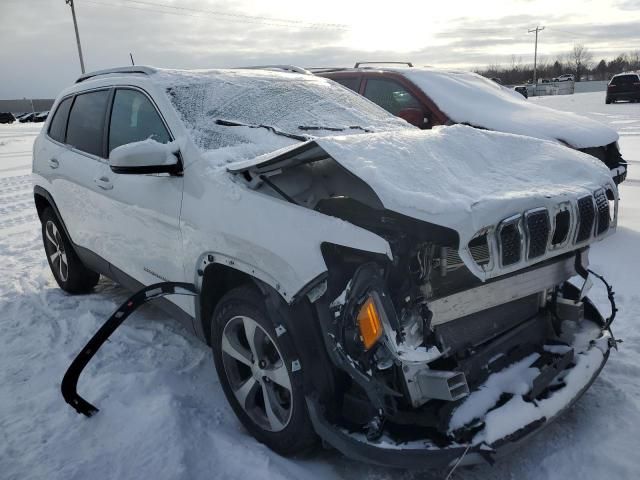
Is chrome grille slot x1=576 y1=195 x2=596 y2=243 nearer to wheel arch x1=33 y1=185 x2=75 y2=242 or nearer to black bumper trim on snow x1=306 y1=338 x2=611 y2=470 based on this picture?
black bumper trim on snow x1=306 y1=338 x2=611 y2=470

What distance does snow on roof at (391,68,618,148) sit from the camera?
18.8 feet

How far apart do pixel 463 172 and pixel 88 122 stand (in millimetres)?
3029

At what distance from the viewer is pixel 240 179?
2.58 m

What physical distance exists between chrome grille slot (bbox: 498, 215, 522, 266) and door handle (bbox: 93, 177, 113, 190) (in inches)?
102

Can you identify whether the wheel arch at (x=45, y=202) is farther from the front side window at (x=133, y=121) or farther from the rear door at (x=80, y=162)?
the front side window at (x=133, y=121)

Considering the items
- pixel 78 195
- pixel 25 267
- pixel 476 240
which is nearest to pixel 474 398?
pixel 476 240

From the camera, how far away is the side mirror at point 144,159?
2766mm

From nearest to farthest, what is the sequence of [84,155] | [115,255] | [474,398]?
[474,398], [115,255], [84,155]

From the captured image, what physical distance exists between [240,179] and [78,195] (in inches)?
81.6

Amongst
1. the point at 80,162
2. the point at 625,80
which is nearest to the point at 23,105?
the point at 625,80

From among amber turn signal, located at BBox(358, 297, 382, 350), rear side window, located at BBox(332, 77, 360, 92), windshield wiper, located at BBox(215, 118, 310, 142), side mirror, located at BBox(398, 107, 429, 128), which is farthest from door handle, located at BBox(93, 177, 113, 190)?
rear side window, located at BBox(332, 77, 360, 92)

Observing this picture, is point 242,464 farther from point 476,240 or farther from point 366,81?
point 366,81

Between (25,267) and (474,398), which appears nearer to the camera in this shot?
(474,398)

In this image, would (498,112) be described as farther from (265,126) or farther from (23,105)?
(23,105)
